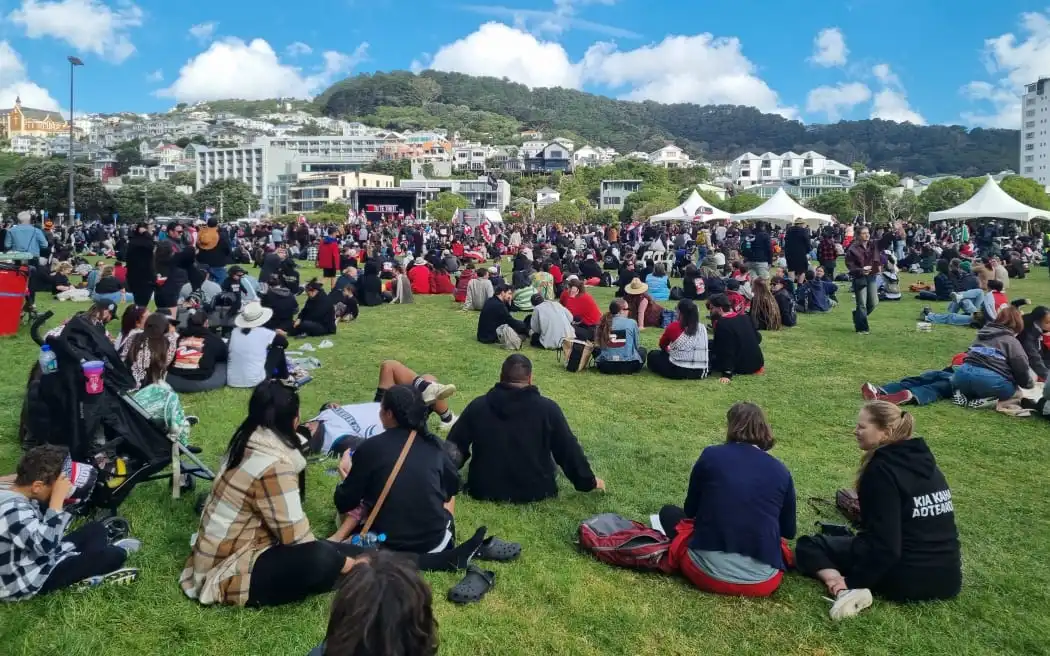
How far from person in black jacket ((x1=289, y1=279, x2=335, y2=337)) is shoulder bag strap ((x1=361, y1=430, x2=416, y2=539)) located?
8482mm

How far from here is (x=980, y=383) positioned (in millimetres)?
8094

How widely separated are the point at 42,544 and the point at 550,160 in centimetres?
17388

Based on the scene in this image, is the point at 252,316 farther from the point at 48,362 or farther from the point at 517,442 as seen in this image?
the point at 517,442

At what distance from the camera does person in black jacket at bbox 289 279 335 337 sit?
1225 centimetres

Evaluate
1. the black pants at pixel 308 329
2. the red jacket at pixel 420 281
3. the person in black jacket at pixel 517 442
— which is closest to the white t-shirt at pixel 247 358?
the black pants at pixel 308 329

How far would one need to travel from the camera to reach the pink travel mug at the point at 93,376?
5270 mm

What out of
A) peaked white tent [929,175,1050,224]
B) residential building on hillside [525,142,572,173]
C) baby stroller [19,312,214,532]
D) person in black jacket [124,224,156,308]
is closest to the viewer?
baby stroller [19,312,214,532]

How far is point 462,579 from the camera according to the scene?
13.8 feet

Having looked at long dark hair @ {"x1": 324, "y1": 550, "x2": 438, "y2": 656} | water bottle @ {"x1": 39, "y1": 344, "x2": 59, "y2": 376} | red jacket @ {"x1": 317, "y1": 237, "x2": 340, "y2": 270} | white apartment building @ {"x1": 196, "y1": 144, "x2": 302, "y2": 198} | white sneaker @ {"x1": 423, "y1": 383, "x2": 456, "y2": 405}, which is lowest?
white sneaker @ {"x1": 423, "y1": 383, "x2": 456, "y2": 405}

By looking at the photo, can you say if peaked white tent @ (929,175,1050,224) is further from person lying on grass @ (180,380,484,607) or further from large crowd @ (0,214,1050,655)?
person lying on grass @ (180,380,484,607)

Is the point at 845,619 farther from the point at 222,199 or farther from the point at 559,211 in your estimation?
the point at 222,199

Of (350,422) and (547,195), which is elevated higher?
(547,195)

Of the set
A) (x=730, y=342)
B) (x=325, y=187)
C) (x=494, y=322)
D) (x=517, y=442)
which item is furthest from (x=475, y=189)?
(x=517, y=442)

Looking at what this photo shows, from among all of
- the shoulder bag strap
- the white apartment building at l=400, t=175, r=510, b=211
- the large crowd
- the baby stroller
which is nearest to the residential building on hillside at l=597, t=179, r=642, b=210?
the white apartment building at l=400, t=175, r=510, b=211
